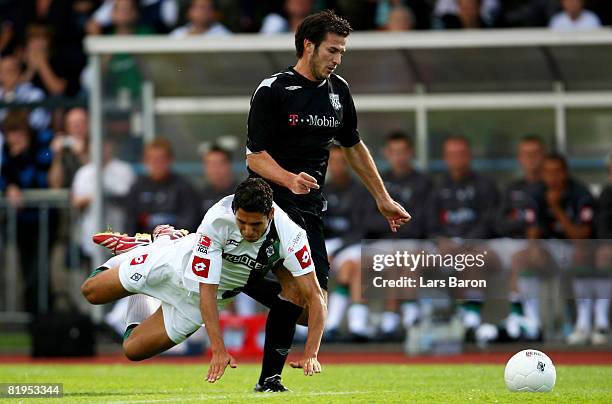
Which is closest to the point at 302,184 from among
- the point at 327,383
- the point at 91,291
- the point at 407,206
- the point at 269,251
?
the point at 269,251

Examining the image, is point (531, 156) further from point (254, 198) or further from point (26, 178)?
point (254, 198)

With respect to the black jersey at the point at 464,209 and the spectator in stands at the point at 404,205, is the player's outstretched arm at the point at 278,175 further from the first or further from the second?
the black jersey at the point at 464,209

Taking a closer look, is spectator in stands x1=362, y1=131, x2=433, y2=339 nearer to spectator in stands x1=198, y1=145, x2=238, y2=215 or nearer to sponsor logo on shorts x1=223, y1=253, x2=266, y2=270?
spectator in stands x1=198, y1=145, x2=238, y2=215

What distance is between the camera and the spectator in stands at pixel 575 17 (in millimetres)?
15883

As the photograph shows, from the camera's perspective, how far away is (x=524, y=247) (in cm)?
1462

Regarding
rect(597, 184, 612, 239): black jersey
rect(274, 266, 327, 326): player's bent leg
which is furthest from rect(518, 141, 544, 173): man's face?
rect(274, 266, 327, 326): player's bent leg

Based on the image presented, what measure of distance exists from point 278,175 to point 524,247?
22.0 ft

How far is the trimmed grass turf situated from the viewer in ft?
26.9

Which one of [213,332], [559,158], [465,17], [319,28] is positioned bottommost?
[213,332]

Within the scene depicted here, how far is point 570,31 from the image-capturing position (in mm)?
15141

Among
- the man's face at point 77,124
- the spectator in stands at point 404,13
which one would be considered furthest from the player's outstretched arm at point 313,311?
the man's face at point 77,124

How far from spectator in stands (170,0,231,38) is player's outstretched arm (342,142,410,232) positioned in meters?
7.52

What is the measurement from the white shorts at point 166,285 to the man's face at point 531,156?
6.66 metres

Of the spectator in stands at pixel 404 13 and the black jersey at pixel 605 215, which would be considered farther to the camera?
Answer: the spectator in stands at pixel 404 13
